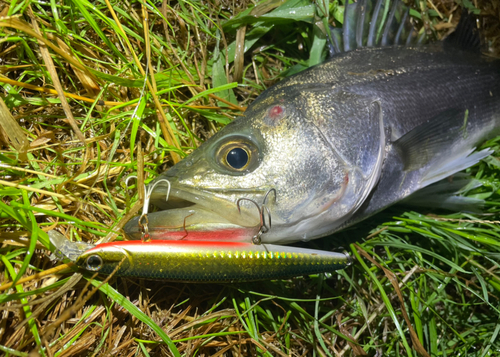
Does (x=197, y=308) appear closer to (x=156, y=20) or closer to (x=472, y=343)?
(x=472, y=343)

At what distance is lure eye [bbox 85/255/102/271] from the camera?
159 cm

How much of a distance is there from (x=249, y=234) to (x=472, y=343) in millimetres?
1803

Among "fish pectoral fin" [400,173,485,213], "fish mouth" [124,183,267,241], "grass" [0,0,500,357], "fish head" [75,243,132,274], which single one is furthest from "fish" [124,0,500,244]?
"grass" [0,0,500,357]

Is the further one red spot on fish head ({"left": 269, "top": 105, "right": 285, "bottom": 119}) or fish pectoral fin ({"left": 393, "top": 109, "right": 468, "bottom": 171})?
fish pectoral fin ({"left": 393, "top": 109, "right": 468, "bottom": 171})

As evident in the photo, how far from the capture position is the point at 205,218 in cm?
163

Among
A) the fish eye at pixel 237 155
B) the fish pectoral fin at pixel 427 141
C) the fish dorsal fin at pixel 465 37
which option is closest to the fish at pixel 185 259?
the fish eye at pixel 237 155

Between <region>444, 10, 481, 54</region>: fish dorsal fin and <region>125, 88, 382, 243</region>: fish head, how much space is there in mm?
1455

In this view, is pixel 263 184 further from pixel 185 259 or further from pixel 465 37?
pixel 465 37

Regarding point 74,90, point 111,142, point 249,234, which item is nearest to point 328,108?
point 249,234

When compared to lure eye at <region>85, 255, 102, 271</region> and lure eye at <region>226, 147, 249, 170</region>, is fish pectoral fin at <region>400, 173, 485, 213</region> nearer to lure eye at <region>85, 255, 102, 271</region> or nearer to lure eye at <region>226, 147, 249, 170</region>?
lure eye at <region>226, 147, 249, 170</region>

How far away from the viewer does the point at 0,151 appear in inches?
80.3

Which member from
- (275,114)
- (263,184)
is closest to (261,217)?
(263,184)

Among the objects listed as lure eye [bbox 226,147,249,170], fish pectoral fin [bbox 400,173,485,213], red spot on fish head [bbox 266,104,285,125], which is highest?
red spot on fish head [bbox 266,104,285,125]

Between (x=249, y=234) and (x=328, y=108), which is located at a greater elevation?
(x=328, y=108)
